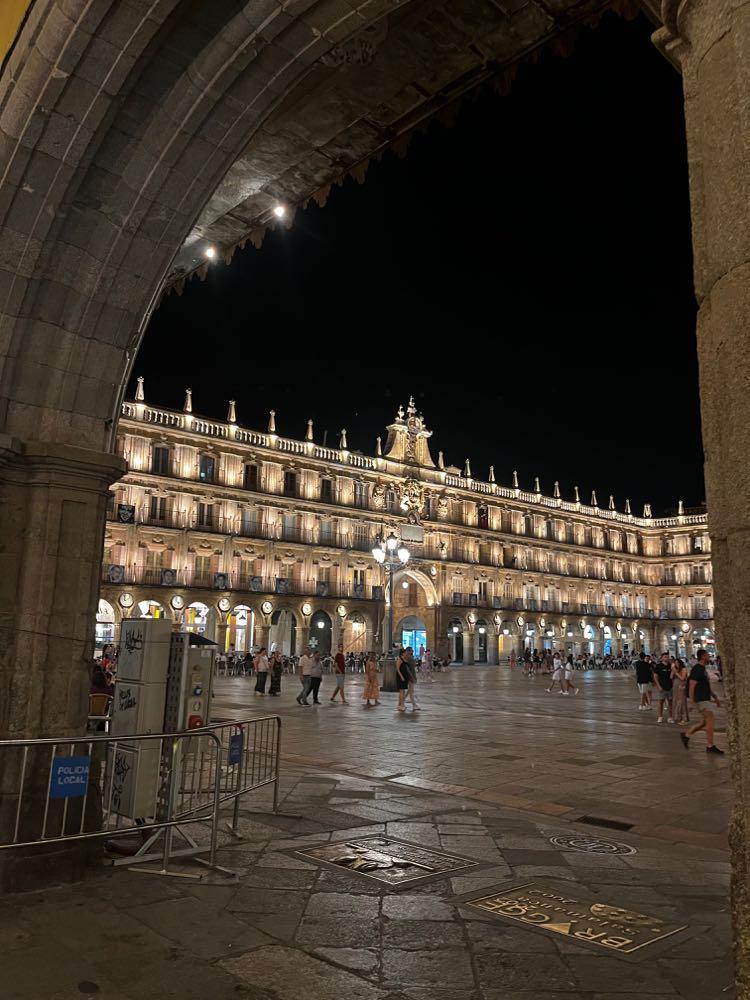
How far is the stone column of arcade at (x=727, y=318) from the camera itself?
151cm

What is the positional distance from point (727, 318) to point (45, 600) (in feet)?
14.0

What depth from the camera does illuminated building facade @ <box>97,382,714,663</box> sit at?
38156 millimetres

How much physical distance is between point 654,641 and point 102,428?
70.6 meters

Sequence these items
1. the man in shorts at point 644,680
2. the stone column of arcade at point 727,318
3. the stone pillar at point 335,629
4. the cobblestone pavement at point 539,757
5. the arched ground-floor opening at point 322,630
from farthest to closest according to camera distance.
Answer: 1. the stone pillar at point 335,629
2. the arched ground-floor opening at point 322,630
3. the man in shorts at point 644,680
4. the cobblestone pavement at point 539,757
5. the stone column of arcade at point 727,318

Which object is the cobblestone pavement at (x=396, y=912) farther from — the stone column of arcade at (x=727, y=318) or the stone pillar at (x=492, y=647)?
the stone pillar at (x=492, y=647)

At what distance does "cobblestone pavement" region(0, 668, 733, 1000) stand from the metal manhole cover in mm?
60

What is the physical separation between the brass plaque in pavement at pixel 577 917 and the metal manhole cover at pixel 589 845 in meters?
1.09

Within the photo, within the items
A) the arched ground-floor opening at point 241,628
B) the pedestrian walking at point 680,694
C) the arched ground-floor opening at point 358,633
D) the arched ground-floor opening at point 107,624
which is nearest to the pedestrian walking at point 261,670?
the pedestrian walking at point 680,694

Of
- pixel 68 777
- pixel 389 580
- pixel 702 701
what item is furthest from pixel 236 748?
pixel 389 580

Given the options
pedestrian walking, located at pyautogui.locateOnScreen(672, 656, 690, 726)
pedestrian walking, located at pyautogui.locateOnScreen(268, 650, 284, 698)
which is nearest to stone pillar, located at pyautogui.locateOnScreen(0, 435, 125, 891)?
pedestrian walking, located at pyautogui.locateOnScreen(672, 656, 690, 726)

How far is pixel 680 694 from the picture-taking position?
13812mm

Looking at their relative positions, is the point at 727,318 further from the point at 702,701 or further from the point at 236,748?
the point at 702,701

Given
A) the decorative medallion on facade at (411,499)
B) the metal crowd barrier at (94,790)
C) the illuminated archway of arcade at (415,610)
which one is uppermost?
the decorative medallion on facade at (411,499)

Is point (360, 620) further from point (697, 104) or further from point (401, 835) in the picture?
point (697, 104)
